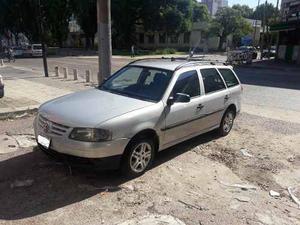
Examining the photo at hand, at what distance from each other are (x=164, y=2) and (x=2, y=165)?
156 ft

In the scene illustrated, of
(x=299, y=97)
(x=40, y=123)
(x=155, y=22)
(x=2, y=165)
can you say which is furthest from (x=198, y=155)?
(x=155, y=22)

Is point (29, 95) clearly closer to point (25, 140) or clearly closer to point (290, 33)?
point (25, 140)

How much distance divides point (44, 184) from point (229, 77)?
173 inches

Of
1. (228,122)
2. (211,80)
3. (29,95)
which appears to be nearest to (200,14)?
(29,95)

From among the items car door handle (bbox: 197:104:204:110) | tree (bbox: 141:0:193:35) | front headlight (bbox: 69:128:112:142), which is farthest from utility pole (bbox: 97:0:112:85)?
tree (bbox: 141:0:193:35)

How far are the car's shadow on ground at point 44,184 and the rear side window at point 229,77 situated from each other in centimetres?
233

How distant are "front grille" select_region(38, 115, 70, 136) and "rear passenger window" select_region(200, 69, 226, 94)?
2.83 metres

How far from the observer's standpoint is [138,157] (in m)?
4.85

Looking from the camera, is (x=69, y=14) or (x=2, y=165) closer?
(x=2, y=165)

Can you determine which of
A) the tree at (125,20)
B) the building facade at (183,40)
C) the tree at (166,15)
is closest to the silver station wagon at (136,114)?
the tree at (125,20)

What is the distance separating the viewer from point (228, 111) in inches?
279

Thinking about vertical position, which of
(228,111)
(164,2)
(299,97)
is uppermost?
(164,2)

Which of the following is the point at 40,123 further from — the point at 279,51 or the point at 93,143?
the point at 279,51

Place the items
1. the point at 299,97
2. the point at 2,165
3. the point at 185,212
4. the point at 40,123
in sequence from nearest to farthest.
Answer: the point at 185,212, the point at 40,123, the point at 2,165, the point at 299,97
